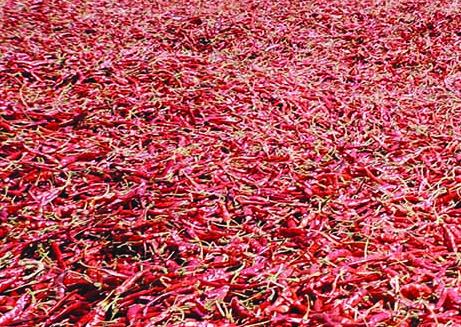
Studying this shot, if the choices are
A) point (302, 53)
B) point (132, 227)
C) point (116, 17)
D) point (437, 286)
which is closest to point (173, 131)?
point (132, 227)

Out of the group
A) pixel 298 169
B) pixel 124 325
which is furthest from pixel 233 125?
pixel 124 325

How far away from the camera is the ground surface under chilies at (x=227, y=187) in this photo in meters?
2.54

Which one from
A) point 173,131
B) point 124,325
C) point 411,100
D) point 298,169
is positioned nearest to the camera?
point 124,325

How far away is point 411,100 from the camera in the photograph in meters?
4.98

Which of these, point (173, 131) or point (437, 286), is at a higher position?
point (437, 286)

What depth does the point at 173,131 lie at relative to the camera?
406 cm

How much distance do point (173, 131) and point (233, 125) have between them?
453 millimetres

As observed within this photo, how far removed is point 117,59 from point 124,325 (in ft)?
11.5

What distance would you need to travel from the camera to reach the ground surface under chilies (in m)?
2.54

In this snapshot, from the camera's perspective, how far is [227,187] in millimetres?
3332

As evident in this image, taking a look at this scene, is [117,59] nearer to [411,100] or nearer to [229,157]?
[229,157]

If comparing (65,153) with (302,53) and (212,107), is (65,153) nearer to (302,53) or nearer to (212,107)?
(212,107)

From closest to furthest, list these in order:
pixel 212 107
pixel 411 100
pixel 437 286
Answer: pixel 437 286 → pixel 212 107 → pixel 411 100

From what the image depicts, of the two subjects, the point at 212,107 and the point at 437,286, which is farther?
the point at 212,107
